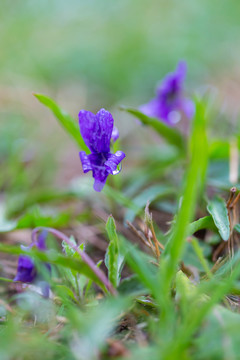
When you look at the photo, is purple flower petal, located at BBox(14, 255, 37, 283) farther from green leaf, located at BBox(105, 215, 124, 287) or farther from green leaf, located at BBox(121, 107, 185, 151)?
green leaf, located at BBox(121, 107, 185, 151)

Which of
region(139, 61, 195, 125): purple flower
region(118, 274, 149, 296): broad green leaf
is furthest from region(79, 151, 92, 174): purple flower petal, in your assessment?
region(139, 61, 195, 125): purple flower

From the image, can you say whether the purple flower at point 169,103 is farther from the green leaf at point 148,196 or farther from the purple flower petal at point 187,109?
the green leaf at point 148,196

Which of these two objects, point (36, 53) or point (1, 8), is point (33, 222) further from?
point (1, 8)

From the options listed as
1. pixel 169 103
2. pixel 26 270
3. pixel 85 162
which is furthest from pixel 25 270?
pixel 169 103

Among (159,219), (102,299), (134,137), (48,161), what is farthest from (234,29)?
(102,299)

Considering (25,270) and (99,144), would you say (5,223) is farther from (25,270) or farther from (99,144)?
(99,144)
